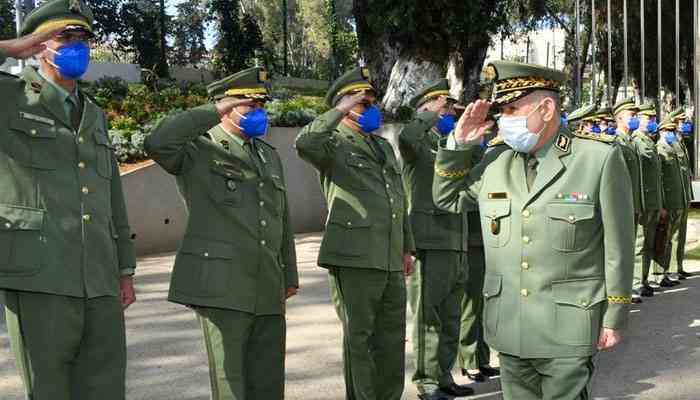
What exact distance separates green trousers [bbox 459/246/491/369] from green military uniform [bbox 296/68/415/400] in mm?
1347

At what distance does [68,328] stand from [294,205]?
11.0 meters

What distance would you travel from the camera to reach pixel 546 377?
11.5ft

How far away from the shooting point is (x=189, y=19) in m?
52.1

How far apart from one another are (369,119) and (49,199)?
2196 mm

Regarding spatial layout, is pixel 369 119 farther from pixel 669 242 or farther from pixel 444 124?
pixel 669 242

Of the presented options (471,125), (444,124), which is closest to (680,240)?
(444,124)

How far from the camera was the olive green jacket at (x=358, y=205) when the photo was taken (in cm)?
498

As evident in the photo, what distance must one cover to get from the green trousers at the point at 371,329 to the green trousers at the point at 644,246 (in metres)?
5.48

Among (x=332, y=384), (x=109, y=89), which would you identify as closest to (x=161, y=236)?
(x=109, y=89)

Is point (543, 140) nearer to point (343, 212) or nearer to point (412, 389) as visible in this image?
point (343, 212)

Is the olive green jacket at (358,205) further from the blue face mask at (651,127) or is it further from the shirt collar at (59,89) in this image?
the blue face mask at (651,127)

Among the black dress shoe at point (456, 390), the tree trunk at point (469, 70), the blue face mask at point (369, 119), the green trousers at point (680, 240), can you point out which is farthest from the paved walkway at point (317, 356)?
the tree trunk at point (469, 70)

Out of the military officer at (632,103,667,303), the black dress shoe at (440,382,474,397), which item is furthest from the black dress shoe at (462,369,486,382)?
the military officer at (632,103,667,303)

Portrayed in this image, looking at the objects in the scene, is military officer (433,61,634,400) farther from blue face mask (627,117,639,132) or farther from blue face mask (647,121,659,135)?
blue face mask (647,121,659,135)
